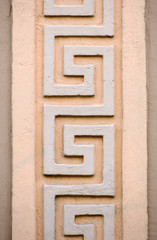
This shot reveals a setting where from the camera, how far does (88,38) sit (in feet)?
3.28

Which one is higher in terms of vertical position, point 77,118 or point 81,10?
point 81,10

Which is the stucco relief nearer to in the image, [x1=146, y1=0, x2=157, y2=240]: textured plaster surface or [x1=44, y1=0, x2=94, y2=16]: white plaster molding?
[x1=44, y1=0, x2=94, y2=16]: white plaster molding

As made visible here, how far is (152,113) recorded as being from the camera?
38.5 inches

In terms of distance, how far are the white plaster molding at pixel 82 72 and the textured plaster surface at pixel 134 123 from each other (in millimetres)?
57

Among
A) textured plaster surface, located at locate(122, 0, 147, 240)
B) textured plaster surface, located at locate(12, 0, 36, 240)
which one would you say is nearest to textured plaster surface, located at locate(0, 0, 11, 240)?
textured plaster surface, located at locate(12, 0, 36, 240)

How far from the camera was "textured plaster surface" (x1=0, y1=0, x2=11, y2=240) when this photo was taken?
3.18ft

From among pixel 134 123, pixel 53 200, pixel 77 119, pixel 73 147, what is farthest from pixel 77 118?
pixel 53 200

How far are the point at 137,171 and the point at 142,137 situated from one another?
0.42ft

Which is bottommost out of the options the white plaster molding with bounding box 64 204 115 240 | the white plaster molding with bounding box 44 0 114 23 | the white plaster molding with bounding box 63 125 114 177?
the white plaster molding with bounding box 64 204 115 240

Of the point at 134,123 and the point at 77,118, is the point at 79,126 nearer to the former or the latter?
the point at 77,118

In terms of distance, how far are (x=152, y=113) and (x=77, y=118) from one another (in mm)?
287

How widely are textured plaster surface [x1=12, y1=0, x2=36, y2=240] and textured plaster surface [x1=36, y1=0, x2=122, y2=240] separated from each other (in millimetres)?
24

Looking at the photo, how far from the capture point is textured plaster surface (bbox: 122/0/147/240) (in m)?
0.95

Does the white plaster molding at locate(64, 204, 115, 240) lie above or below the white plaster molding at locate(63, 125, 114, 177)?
below
